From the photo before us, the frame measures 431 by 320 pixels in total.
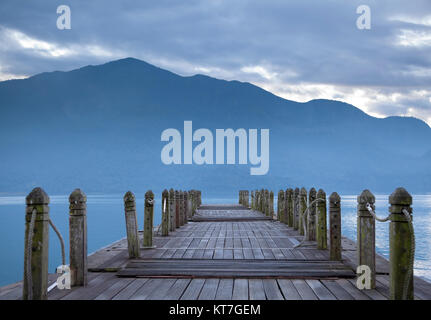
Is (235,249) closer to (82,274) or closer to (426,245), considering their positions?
(82,274)

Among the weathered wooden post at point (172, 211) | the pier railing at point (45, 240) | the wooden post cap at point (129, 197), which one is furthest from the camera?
the weathered wooden post at point (172, 211)

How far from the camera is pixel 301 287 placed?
6613 mm

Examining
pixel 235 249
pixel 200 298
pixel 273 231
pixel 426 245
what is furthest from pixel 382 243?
pixel 200 298

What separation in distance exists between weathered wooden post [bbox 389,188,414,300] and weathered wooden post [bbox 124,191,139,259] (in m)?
5.00

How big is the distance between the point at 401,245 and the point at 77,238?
14.2ft

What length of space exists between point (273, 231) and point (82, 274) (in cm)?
916

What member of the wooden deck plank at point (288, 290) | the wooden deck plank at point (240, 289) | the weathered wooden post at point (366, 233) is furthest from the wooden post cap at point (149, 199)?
the weathered wooden post at point (366, 233)

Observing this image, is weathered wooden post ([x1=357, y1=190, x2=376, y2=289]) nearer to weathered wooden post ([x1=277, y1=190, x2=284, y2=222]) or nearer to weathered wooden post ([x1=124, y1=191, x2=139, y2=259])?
weathered wooden post ([x1=124, y1=191, x2=139, y2=259])

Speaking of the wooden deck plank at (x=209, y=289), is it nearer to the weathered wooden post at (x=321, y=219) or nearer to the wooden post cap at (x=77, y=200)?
the wooden post cap at (x=77, y=200)

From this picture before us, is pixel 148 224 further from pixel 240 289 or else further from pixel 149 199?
pixel 240 289

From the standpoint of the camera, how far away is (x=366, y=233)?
6.66 metres

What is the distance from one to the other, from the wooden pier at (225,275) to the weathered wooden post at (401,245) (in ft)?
2.24

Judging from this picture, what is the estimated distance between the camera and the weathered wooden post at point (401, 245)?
5.23 m
